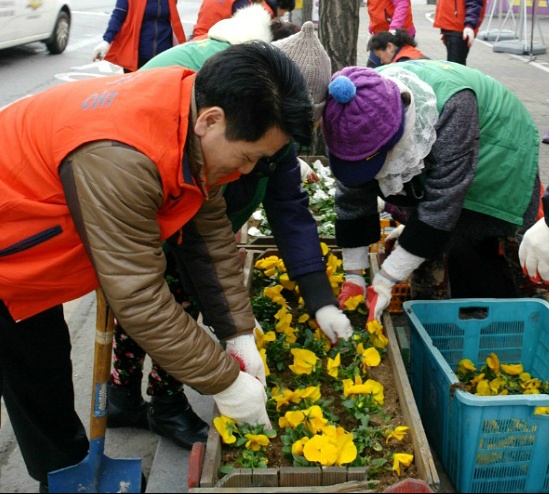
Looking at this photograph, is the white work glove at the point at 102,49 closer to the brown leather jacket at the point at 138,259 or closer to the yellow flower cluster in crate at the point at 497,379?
the yellow flower cluster in crate at the point at 497,379

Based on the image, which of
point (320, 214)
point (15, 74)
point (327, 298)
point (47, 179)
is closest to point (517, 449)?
point (327, 298)

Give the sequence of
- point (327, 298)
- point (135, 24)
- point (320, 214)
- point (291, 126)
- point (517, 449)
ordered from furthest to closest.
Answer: point (135, 24) → point (320, 214) → point (327, 298) → point (517, 449) → point (291, 126)

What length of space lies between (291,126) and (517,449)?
1429mm

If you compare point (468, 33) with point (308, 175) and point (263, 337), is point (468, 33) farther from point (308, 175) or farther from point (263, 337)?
point (263, 337)

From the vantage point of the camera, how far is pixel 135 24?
600 centimetres

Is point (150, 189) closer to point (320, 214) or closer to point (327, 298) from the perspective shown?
point (327, 298)

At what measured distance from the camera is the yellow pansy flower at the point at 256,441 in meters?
2.24

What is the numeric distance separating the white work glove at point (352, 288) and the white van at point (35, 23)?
8.98 metres

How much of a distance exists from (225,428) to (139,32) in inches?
180

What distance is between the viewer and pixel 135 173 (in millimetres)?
1702

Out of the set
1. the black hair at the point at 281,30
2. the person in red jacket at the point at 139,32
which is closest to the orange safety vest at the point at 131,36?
the person in red jacket at the point at 139,32

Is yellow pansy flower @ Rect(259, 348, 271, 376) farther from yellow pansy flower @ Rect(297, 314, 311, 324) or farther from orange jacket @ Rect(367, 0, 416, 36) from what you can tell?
orange jacket @ Rect(367, 0, 416, 36)

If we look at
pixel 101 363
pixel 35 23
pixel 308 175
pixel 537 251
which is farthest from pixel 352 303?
pixel 35 23

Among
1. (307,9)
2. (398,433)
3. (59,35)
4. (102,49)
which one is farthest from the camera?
(59,35)
